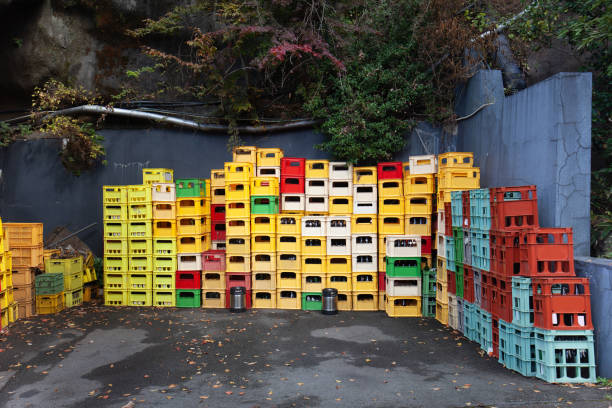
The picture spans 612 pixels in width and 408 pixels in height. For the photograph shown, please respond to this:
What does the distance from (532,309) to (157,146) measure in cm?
1082

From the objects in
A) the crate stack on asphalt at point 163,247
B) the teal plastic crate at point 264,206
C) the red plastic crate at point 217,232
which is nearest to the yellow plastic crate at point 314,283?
the teal plastic crate at point 264,206

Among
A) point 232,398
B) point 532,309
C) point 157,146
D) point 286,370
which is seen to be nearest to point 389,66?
point 157,146

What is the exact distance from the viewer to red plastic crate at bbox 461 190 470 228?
7.67m

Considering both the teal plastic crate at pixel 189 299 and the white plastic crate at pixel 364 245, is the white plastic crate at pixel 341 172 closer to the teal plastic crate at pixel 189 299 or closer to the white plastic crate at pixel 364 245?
the white plastic crate at pixel 364 245

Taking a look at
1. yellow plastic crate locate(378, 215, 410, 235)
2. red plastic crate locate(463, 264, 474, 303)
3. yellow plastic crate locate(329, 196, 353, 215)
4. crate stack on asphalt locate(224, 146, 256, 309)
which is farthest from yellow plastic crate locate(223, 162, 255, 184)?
red plastic crate locate(463, 264, 474, 303)

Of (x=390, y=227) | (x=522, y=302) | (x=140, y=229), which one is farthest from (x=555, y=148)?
(x=140, y=229)

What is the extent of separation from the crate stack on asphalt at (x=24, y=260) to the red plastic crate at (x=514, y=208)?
9637 millimetres

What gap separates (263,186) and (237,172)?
2.31ft

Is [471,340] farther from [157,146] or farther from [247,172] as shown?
[157,146]

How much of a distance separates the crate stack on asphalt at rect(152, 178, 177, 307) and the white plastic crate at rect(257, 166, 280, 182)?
2102 mm

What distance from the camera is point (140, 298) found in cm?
1040

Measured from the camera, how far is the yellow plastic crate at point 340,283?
32.6ft

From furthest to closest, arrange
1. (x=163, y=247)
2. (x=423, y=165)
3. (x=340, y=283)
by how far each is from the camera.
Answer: (x=163, y=247), (x=340, y=283), (x=423, y=165)

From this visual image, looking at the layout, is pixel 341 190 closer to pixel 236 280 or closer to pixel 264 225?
pixel 264 225
